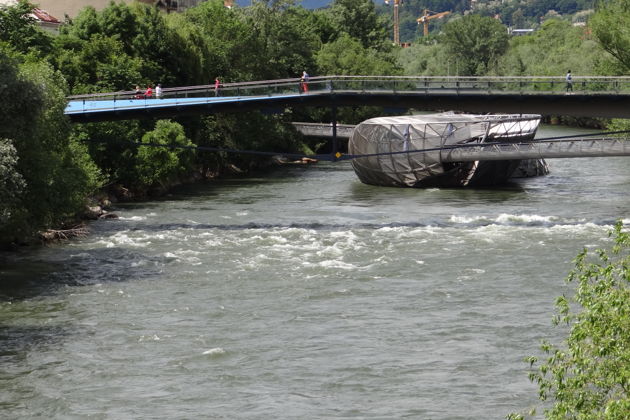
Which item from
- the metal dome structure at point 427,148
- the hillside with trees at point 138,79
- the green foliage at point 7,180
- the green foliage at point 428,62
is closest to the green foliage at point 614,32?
the hillside with trees at point 138,79

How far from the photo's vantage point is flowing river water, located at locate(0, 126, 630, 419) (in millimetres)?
27141

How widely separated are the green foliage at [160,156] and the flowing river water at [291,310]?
16.6 ft

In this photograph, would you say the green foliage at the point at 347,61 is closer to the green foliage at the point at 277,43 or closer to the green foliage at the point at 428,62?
the green foliage at the point at 277,43

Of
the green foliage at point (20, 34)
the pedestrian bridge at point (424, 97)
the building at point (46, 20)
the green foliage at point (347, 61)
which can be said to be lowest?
the pedestrian bridge at point (424, 97)

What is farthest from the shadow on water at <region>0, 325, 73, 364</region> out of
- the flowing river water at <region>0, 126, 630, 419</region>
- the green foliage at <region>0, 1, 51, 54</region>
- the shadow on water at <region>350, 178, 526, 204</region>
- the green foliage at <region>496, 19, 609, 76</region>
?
the green foliage at <region>496, 19, 609, 76</region>

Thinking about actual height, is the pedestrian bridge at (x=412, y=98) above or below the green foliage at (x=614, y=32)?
below

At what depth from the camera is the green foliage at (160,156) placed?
64.2 metres

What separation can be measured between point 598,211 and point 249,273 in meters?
22.5

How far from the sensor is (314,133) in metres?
94.4

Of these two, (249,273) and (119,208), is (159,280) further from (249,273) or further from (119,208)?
(119,208)

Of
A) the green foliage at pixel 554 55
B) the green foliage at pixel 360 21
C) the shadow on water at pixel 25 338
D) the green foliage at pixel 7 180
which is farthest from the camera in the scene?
the green foliage at pixel 360 21

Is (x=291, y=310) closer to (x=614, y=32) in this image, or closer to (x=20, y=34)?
(x=20, y=34)

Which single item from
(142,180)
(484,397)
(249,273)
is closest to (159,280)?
(249,273)

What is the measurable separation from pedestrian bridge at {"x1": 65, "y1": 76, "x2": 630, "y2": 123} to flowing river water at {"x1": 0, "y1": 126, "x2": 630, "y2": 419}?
5215 millimetres
